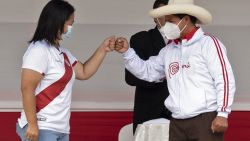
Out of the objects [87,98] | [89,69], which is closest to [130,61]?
[89,69]

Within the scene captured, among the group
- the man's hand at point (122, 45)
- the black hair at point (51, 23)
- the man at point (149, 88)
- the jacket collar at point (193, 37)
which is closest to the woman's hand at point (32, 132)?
the black hair at point (51, 23)

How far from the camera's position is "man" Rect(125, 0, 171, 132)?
4.37 meters

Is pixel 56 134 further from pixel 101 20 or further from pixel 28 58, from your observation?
pixel 101 20

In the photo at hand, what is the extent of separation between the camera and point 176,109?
3.94 metres

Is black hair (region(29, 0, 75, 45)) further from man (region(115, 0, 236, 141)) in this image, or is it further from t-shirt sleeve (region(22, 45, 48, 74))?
man (region(115, 0, 236, 141))

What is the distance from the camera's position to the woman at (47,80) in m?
3.79

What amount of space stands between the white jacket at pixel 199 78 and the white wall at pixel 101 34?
179 cm

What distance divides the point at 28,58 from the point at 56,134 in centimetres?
43

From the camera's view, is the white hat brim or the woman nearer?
the woman

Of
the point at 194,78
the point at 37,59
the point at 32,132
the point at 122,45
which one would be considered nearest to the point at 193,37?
the point at 194,78

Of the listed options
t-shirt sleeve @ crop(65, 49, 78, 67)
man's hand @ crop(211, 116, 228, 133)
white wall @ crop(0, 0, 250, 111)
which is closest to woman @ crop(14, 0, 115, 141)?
t-shirt sleeve @ crop(65, 49, 78, 67)

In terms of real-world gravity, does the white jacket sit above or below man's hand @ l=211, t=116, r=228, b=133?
above

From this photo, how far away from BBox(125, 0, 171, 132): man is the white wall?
129 centimetres

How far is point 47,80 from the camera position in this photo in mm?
3861
